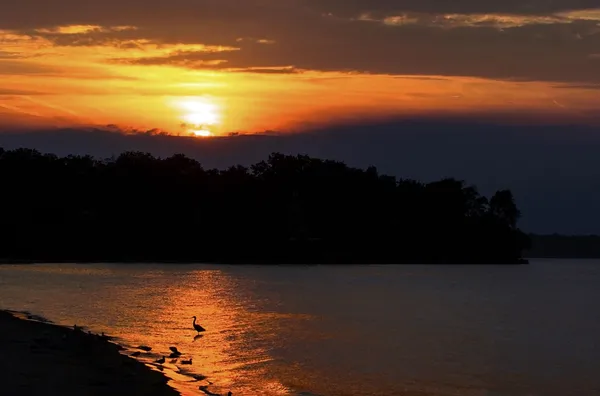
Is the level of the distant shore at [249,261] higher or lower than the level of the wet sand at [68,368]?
higher

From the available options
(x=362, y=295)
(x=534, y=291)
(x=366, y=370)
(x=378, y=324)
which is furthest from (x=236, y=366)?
(x=534, y=291)

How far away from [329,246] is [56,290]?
339 feet

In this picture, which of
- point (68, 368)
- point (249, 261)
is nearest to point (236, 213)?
point (249, 261)

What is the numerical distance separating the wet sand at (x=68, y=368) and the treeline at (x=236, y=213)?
116676mm

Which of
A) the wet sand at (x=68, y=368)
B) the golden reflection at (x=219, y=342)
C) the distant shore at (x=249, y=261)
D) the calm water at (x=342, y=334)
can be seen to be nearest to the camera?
the wet sand at (x=68, y=368)

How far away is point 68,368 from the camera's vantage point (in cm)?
2653

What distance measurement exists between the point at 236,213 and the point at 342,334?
11519cm

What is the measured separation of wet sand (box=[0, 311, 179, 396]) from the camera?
23438mm

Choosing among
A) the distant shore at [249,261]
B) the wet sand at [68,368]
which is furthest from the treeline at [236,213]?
the wet sand at [68,368]

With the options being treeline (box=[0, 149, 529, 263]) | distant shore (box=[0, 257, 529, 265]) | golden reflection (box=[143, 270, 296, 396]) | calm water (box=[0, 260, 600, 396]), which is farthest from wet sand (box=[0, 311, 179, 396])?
treeline (box=[0, 149, 529, 263])

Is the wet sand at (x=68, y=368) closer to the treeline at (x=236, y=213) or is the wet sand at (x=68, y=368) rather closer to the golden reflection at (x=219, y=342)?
the golden reflection at (x=219, y=342)

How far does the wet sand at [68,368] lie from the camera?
23.4 meters

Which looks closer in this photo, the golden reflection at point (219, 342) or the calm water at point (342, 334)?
the golden reflection at point (219, 342)

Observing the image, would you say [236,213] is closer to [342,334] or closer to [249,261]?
[249,261]
